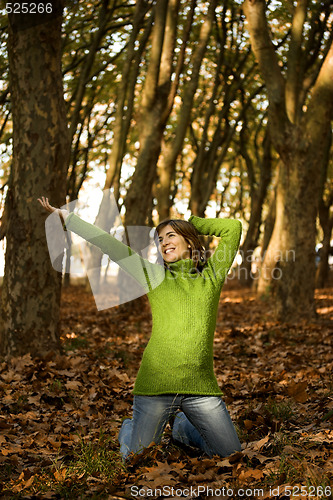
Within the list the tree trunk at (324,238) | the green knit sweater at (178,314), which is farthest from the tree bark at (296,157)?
the tree trunk at (324,238)

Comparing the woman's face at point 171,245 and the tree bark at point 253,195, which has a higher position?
the tree bark at point 253,195

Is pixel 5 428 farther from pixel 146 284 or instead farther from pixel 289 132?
pixel 289 132

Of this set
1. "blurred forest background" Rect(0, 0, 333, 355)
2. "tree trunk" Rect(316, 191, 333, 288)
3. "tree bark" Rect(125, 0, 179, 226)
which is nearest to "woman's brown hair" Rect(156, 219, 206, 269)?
"blurred forest background" Rect(0, 0, 333, 355)

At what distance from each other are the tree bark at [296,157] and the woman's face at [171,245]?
6.20 m

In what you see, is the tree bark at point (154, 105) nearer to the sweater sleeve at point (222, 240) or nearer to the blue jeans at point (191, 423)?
the sweater sleeve at point (222, 240)

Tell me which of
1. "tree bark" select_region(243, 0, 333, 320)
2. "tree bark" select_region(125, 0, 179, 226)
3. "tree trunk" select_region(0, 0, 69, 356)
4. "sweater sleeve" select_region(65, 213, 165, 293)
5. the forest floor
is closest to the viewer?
the forest floor

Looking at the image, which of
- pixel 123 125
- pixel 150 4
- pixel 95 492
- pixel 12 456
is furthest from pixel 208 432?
pixel 150 4

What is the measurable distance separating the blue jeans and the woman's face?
2.97ft

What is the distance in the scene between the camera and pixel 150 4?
1164 centimetres

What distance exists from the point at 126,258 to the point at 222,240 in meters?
0.68

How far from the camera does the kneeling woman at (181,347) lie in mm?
3428

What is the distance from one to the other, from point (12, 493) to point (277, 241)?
10.2m

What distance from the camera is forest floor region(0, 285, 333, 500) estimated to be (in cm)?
304

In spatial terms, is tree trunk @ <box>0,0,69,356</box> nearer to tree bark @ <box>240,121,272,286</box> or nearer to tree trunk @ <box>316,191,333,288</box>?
tree bark @ <box>240,121,272,286</box>
